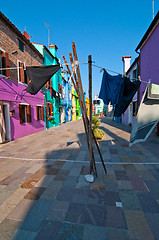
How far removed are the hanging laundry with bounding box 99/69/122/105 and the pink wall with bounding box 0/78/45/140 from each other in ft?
17.5

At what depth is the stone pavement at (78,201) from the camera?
185 centimetres

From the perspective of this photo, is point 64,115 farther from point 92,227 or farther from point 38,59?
point 92,227

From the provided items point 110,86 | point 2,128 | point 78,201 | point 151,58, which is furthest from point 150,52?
point 2,128

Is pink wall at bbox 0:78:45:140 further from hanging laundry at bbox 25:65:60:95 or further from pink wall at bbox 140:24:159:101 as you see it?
pink wall at bbox 140:24:159:101

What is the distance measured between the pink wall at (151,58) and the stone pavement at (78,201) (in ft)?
18.0

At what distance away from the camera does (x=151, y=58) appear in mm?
7742

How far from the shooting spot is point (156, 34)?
7.08 metres

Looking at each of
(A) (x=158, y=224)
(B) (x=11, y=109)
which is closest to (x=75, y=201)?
(A) (x=158, y=224)

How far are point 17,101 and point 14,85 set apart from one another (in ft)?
3.23

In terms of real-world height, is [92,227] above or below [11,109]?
below

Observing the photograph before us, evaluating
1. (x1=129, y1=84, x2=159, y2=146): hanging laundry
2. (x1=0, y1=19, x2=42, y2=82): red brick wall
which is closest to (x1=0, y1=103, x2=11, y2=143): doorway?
(x1=0, y1=19, x2=42, y2=82): red brick wall

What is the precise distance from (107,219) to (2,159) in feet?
14.6

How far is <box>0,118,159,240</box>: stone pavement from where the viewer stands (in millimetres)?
1851

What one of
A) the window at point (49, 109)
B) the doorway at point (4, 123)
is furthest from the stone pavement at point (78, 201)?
the window at point (49, 109)
